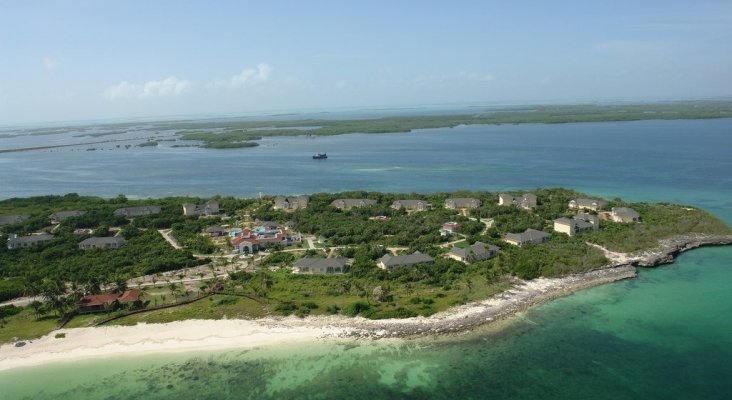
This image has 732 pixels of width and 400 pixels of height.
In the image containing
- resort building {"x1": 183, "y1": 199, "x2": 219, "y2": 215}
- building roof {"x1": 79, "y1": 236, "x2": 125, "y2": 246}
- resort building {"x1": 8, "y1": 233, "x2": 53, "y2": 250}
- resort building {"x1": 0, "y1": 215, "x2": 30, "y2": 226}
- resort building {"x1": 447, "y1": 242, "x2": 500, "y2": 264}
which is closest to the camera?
resort building {"x1": 447, "y1": 242, "x2": 500, "y2": 264}

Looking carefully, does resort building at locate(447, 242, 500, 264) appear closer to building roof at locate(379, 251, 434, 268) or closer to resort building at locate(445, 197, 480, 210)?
building roof at locate(379, 251, 434, 268)

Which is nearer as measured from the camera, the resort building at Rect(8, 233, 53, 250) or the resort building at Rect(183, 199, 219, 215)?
the resort building at Rect(8, 233, 53, 250)

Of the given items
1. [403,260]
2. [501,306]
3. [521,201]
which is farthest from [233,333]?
[521,201]

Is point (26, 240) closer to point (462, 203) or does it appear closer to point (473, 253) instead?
point (473, 253)

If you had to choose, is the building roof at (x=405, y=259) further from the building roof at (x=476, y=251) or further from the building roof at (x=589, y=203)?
Result: the building roof at (x=589, y=203)

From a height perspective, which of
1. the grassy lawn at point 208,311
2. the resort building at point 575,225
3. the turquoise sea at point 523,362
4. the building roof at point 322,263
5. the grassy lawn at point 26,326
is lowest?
the turquoise sea at point 523,362

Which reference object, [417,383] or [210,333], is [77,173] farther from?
[417,383]

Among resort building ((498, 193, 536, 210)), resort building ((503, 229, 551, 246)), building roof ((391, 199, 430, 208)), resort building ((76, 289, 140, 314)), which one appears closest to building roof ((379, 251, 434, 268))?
resort building ((503, 229, 551, 246))

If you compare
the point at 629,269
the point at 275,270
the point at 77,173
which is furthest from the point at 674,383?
the point at 77,173

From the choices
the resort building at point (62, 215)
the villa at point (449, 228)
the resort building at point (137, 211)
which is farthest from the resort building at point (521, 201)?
the resort building at point (62, 215)
